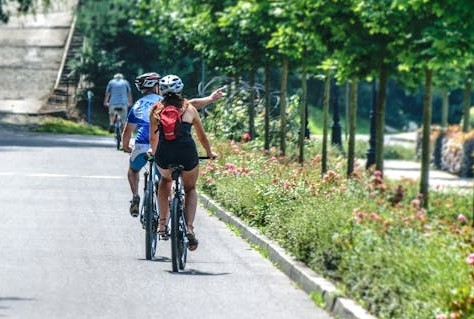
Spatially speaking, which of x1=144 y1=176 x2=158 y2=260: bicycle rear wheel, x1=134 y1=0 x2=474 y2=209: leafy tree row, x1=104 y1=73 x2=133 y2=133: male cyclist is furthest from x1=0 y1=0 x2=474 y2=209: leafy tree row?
x1=144 y1=176 x2=158 y2=260: bicycle rear wheel

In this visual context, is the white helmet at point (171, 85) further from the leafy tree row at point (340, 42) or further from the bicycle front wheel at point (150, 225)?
the leafy tree row at point (340, 42)

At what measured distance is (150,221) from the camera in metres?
15.4

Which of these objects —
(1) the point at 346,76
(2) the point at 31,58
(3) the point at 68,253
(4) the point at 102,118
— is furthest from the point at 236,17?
(2) the point at 31,58

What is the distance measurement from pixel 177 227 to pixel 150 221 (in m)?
0.94

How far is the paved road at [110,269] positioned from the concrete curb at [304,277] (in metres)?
0.10

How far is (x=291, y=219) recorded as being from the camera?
15.3m

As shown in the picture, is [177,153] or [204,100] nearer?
[177,153]

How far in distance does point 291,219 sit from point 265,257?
0.74 meters

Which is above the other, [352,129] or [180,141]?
[180,141]

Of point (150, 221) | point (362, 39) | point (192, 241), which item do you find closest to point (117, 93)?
point (362, 39)

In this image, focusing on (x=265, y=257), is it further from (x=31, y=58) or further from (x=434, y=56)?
(x=31, y=58)

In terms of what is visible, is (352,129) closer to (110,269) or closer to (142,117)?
(142,117)

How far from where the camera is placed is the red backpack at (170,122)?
14539 mm

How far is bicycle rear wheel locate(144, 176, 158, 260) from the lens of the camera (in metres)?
15.4
